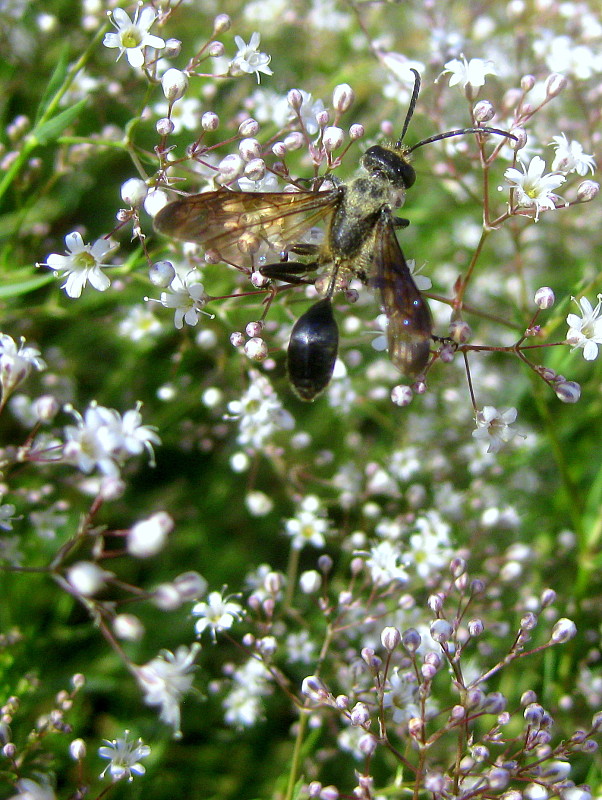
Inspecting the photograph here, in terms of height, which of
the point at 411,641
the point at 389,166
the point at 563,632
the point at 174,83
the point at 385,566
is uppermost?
the point at 389,166

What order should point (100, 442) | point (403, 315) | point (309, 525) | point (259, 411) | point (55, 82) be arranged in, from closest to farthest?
point (100, 442) → point (403, 315) → point (55, 82) → point (259, 411) → point (309, 525)

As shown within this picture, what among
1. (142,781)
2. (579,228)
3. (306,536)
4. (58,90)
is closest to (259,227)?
(58,90)

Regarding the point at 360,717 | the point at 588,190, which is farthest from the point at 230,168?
the point at 360,717

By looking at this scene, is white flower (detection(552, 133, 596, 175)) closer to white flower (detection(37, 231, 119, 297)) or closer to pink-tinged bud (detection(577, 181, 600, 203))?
pink-tinged bud (detection(577, 181, 600, 203))

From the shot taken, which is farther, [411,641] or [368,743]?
[411,641]

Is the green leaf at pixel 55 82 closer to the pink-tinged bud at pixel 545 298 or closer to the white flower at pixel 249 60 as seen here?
the white flower at pixel 249 60

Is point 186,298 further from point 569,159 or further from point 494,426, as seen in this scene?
point 569,159

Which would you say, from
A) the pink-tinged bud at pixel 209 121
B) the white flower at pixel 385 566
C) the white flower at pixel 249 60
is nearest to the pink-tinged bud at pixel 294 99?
the white flower at pixel 249 60

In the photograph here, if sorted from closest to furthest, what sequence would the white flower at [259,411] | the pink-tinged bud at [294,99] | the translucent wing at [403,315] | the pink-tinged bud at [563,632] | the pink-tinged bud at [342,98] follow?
the translucent wing at [403,315] → the pink-tinged bud at [563,632] → the pink-tinged bud at [294,99] → the pink-tinged bud at [342,98] → the white flower at [259,411]
